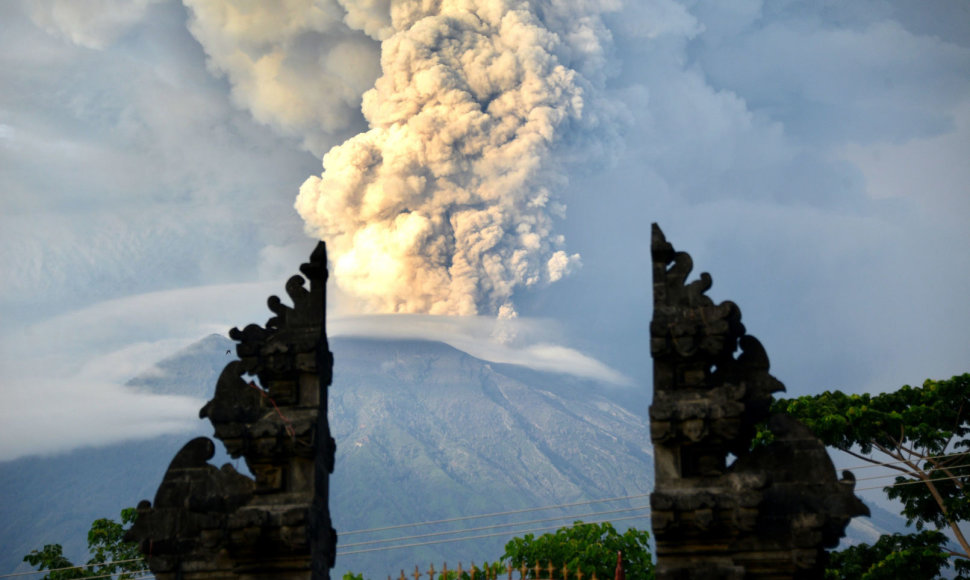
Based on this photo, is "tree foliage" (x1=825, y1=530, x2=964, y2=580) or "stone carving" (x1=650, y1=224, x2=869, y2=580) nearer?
"stone carving" (x1=650, y1=224, x2=869, y2=580)

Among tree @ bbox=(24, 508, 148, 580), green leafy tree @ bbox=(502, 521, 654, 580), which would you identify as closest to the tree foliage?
green leafy tree @ bbox=(502, 521, 654, 580)

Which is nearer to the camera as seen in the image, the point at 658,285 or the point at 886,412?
the point at 658,285

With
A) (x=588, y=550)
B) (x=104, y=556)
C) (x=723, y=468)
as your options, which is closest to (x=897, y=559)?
(x=588, y=550)

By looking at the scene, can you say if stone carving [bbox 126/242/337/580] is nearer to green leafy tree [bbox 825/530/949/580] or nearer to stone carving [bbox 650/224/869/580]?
stone carving [bbox 650/224/869/580]

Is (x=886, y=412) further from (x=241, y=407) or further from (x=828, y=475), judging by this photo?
(x=241, y=407)

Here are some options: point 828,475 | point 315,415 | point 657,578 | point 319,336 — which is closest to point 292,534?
point 315,415

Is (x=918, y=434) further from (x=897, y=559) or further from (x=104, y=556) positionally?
(x=104, y=556)

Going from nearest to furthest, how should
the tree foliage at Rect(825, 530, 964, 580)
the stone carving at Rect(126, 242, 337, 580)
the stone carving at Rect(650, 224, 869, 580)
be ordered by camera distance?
the stone carving at Rect(650, 224, 869, 580) → the stone carving at Rect(126, 242, 337, 580) → the tree foliage at Rect(825, 530, 964, 580)
